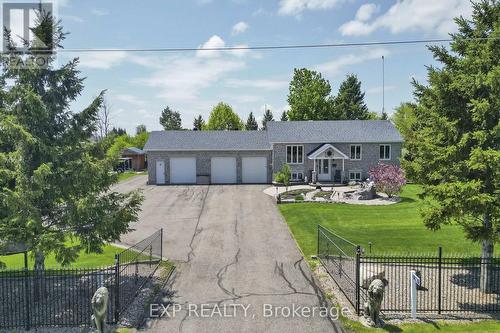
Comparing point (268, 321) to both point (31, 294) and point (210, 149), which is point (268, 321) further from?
point (210, 149)

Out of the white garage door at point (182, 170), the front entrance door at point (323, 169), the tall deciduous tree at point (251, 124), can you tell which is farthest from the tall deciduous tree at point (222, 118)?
the front entrance door at point (323, 169)

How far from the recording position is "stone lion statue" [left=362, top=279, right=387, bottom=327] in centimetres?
1092

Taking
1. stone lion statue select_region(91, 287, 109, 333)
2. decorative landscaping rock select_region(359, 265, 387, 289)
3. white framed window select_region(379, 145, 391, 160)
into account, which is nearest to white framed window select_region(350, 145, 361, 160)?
white framed window select_region(379, 145, 391, 160)

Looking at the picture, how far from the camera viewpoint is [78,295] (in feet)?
43.2

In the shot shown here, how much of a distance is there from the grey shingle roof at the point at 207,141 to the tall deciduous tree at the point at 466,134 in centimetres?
2875

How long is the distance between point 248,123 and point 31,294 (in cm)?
8913

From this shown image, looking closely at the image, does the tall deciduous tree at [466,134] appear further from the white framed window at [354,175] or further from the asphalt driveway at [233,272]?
the white framed window at [354,175]

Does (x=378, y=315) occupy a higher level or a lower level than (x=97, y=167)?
lower

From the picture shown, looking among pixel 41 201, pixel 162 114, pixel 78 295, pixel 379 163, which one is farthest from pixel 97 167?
pixel 162 114

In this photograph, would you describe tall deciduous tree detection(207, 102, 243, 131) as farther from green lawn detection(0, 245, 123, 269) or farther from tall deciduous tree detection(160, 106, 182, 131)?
green lawn detection(0, 245, 123, 269)

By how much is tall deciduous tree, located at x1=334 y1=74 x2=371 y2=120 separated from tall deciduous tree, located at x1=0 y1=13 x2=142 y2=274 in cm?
7155

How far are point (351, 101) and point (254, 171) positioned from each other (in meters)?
48.0

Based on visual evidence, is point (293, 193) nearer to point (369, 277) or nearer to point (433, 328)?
point (369, 277)

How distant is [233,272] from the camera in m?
15.5
